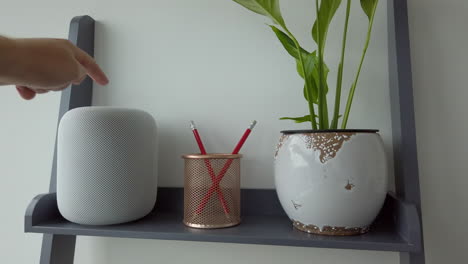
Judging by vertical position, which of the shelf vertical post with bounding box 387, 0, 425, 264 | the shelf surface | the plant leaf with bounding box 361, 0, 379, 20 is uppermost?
the plant leaf with bounding box 361, 0, 379, 20

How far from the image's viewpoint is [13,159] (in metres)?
0.69

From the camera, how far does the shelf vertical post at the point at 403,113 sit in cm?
44

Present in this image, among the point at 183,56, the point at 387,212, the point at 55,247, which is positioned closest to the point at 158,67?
the point at 183,56

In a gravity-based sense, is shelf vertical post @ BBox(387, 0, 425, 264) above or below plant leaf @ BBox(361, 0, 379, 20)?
below

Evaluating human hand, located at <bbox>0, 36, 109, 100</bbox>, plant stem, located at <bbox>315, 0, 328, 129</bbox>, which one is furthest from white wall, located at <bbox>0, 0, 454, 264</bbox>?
human hand, located at <bbox>0, 36, 109, 100</bbox>

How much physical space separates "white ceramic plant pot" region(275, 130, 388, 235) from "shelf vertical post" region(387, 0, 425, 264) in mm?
38

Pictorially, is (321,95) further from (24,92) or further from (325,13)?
(24,92)

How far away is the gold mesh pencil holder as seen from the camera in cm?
49

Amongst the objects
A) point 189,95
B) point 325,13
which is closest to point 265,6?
point 325,13

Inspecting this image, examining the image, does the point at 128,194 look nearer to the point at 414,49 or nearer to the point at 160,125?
the point at 160,125

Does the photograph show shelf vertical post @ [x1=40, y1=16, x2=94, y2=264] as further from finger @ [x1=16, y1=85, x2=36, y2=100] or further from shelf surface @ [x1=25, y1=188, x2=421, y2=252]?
finger @ [x1=16, y1=85, x2=36, y2=100]

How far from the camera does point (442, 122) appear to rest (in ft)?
1.74

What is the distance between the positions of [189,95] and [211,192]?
0.20m

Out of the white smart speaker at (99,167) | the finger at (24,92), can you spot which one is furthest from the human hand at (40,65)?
the white smart speaker at (99,167)
